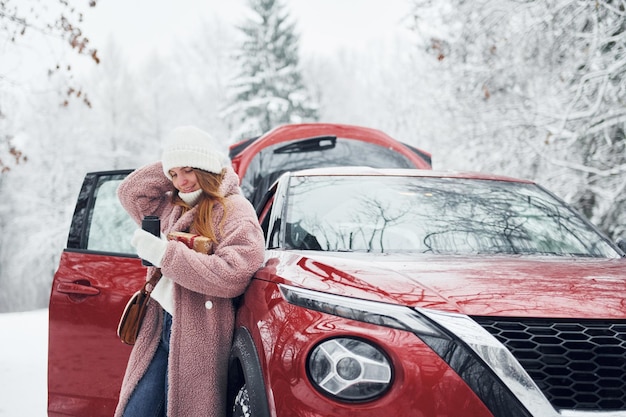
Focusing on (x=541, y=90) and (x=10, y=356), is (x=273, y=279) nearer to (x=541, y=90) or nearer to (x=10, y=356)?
(x=10, y=356)

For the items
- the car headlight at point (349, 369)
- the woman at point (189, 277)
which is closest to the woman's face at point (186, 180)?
the woman at point (189, 277)

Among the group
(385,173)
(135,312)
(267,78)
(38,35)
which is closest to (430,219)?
(385,173)

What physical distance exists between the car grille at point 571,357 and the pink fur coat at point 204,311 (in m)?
1.06

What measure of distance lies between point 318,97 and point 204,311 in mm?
38122

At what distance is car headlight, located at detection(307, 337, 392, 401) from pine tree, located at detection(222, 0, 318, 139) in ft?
89.9

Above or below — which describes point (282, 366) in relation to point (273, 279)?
below

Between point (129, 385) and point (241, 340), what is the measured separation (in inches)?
27.2

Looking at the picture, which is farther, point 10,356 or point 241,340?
point 10,356

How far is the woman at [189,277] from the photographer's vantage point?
2676 millimetres

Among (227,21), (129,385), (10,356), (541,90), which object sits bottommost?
(10,356)

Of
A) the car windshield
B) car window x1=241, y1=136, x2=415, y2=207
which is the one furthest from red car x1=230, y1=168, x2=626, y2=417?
car window x1=241, y1=136, x2=415, y2=207

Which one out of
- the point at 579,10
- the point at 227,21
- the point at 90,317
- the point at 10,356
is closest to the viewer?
the point at 90,317

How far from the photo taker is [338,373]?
1.99 m

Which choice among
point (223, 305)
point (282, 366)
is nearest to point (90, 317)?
point (223, 305)
